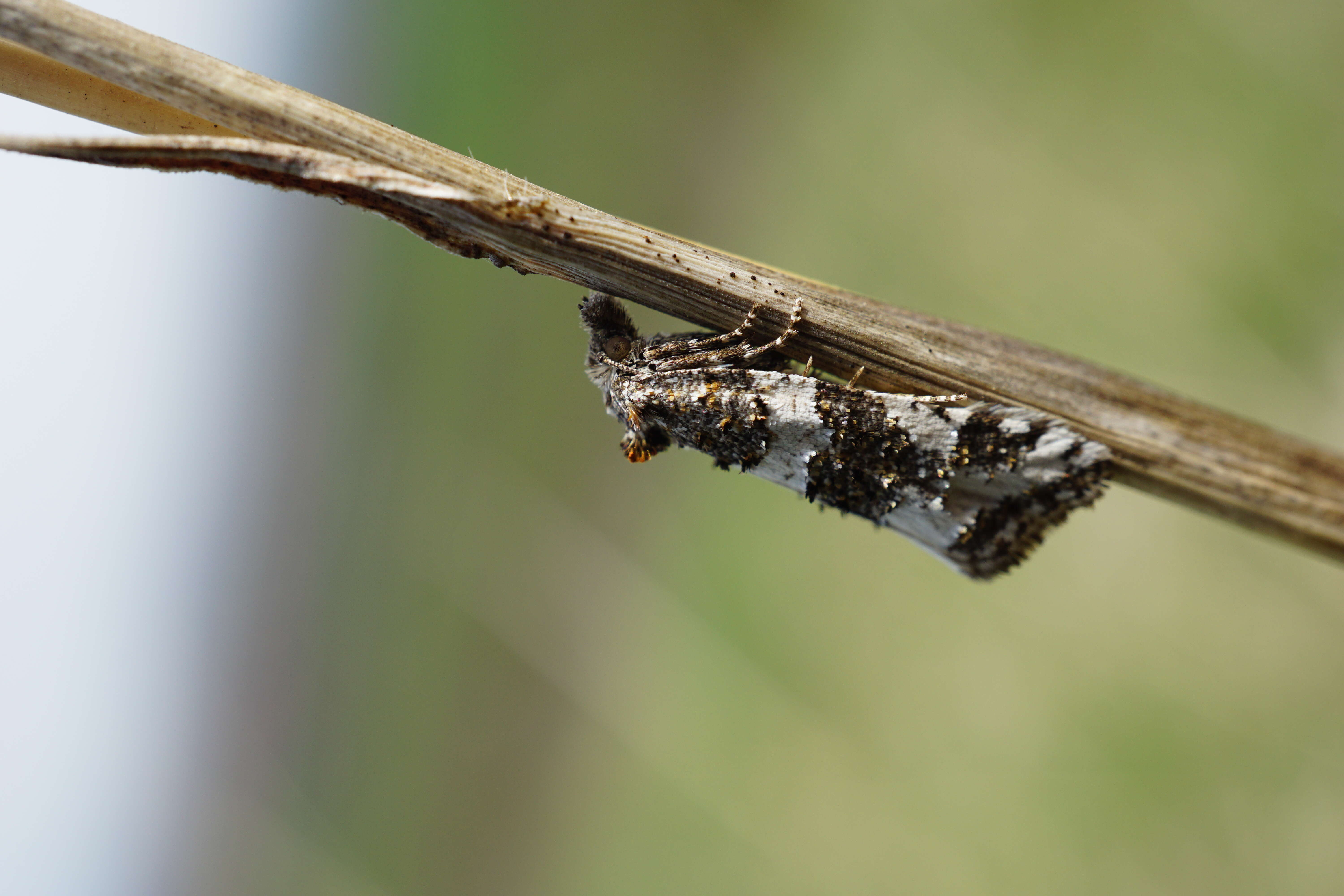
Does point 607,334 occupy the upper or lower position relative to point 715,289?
lower

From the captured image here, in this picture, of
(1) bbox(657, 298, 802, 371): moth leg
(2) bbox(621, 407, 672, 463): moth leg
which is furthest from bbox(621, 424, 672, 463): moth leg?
(1) bbox(657, 298, 802, 371): moth leg

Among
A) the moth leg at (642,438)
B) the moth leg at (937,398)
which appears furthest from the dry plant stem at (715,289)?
the moth leg at (642,438)

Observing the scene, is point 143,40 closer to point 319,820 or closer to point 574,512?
point 574,512

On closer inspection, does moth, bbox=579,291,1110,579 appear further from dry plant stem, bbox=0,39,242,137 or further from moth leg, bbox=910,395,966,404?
dry plant stem, bbox=0,39,242,137

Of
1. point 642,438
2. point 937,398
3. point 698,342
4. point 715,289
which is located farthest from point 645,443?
point 937,398

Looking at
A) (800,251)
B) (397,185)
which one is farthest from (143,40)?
(800,251)

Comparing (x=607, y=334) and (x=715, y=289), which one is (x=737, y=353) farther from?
(x=607, y=334)
